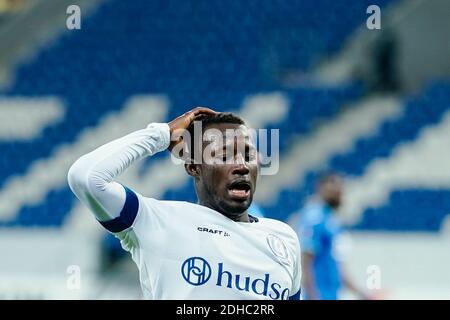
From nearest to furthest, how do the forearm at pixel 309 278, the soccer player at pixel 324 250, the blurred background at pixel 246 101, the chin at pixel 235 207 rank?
the chin at pixel 235 207 < the forearm at pixel 309 278 < the soccer player at pixel 324 250 < the blurred background at pixel 246 101

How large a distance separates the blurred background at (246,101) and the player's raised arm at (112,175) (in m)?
9.60

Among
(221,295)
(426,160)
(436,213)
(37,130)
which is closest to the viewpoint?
(221,295)

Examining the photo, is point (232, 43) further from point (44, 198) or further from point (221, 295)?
point (221, 295)

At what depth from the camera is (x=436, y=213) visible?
45.3 feet

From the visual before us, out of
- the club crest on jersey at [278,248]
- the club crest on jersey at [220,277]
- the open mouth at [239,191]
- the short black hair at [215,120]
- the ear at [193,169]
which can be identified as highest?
the short black hair at [215,120]

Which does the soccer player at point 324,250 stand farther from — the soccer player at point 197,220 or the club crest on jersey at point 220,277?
the club crest on jersey at point 220,277

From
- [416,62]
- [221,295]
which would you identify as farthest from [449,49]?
[221,295]

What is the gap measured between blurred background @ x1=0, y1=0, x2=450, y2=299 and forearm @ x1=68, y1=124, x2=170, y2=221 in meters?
9.62

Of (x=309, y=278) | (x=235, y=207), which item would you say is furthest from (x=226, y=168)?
(x=309, y=278)

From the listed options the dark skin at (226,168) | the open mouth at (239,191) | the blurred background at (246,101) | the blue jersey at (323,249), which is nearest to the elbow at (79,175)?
the dark skin at (226,168)

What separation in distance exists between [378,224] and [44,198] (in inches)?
195

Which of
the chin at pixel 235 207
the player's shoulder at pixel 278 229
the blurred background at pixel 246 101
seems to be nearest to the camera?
the chin at pixel 235 207

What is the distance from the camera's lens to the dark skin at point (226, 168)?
3.74 meters

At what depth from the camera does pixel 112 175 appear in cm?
360
